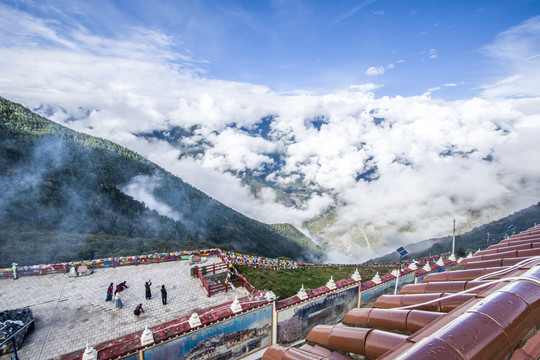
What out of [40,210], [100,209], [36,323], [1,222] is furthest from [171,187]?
[36,323]

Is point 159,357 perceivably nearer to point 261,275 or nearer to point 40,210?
point 261,275

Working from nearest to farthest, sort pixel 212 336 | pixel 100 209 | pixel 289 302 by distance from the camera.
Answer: pixel 212 336, pixel 289 302, pixel 100 209

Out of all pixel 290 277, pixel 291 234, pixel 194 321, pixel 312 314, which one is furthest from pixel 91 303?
pixel 291 234

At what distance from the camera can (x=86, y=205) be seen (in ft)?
153

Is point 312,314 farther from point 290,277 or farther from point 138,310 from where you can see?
point 138,310

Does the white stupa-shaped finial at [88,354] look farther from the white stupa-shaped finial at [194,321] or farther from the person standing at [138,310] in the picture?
the person standing at [138,310]

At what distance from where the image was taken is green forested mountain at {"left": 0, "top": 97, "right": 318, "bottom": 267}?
28.3m

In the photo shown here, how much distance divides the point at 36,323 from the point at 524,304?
60.3 ft

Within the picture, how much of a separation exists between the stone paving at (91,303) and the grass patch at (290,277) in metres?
3.81

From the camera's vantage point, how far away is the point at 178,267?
21.0 metres

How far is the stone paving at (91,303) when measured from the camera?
42.0ft

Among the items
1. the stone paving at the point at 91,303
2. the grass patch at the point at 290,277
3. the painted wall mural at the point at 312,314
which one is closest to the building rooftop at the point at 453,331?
the painted wall mural at the point at 312,314

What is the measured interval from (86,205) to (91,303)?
37063mm

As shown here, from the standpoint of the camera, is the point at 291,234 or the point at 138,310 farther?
the point at 291,234
